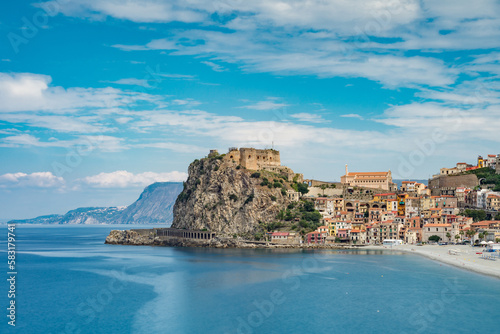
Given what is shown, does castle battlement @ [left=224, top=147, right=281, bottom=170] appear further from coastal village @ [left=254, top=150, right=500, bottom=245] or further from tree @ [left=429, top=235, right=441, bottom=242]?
tree @ [left=429, top=235, right=441, bottom=242]

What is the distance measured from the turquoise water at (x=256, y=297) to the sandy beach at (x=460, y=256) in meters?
1.86

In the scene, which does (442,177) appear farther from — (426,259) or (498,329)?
(498,329)

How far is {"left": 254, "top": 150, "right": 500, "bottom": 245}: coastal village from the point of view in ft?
227

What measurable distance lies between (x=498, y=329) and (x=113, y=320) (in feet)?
72.7

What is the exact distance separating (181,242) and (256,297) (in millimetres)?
47243

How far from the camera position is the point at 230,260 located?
184 ft

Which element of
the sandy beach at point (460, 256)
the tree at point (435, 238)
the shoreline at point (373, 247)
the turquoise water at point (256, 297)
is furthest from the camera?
the tree at point (435, 238)

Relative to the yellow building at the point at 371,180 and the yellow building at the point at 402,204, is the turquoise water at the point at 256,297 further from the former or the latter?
the yellow building at the point at 371,180

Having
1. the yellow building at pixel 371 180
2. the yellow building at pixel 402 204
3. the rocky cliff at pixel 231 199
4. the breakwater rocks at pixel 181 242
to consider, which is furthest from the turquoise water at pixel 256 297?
the yellow building at pixel 371 180

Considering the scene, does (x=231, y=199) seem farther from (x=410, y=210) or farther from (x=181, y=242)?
(x=410, y=210)

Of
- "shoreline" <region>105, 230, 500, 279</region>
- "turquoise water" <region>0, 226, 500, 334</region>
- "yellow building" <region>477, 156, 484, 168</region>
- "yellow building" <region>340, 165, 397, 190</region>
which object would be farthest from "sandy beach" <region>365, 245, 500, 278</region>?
"yellow building" <region>477, 156, 484, 168</region>

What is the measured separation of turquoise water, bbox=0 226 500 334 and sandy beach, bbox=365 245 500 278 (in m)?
1.86

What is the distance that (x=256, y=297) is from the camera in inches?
1355

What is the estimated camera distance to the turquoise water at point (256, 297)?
27.7m
